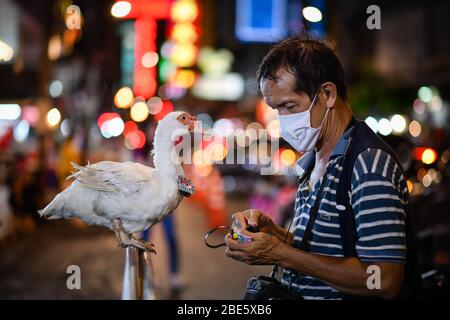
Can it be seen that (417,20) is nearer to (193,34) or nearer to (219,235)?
(193,34)

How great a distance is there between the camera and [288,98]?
2.60 meters

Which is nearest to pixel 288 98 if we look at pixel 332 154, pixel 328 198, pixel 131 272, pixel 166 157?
pixel 332 154

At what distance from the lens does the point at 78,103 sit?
22.0m

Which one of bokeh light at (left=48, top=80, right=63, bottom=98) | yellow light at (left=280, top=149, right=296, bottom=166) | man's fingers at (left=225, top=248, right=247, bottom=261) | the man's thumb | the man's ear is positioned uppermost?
bokeh light at (left=48, top=80, right=63, bottom=98)

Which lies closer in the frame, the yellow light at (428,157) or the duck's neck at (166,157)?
the duck's neck at (166,157)

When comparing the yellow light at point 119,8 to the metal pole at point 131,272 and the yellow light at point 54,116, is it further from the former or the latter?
the metal pole at point 131,272

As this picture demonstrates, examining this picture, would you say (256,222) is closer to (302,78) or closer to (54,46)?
(302,78)

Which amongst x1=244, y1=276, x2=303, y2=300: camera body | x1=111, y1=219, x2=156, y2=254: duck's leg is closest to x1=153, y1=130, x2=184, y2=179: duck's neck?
x1=111, y1=219, x2=156, y2=254: duck's leg

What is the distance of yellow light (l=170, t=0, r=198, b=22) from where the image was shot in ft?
75.1

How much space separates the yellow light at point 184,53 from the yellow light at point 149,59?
403 cm

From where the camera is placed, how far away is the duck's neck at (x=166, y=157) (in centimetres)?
288

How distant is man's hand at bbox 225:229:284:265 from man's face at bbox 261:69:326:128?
1.81ft

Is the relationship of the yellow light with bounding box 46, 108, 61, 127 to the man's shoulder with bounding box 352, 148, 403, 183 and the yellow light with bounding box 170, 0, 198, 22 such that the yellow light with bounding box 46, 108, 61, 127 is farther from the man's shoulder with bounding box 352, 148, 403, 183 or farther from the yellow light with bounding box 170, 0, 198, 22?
the yellow light with bounding box 170, 0, 198, 22

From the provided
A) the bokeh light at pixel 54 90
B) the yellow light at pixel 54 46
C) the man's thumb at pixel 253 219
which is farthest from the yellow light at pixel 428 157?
the bokeh light at pixel 54 90
